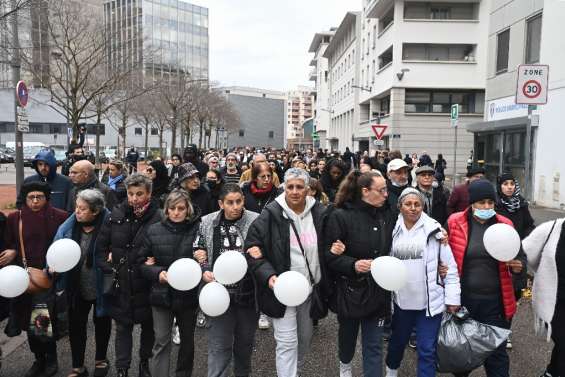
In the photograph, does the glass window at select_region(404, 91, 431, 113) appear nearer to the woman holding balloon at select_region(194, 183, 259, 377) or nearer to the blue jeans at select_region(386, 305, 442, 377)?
the blue jeans at select_region(386, 305, 442, 377)

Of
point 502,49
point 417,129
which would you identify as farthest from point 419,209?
point 417,129

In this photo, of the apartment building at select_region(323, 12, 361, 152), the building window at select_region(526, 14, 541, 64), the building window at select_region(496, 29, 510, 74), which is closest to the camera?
the building window at select_region(526, 14, 541, 64)

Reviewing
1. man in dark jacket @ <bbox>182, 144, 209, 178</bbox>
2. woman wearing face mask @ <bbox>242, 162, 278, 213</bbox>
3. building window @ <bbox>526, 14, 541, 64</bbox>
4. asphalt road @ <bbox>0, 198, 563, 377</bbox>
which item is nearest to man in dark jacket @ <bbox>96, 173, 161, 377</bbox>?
asphalt road @ <bbox>0, 198, 563, 377</bbox>

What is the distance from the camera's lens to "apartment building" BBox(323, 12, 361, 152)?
49.2m

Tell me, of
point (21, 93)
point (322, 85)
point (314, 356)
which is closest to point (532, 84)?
point (314, 356)

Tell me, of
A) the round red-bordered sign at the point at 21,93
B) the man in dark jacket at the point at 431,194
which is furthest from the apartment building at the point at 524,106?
the round red-bordered sign at the point at 21,93

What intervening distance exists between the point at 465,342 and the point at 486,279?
52 cm

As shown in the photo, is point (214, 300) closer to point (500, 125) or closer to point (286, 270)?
point (286, 270)

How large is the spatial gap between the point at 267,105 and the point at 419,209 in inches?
4501

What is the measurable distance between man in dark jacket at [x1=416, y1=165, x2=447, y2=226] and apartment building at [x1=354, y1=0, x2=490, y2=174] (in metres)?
27.9

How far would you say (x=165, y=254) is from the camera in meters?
3.67

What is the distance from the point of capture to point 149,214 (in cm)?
395

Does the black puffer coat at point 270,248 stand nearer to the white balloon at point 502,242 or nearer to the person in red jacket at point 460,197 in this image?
the white balloon at point 502,242

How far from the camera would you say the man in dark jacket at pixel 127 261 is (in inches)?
150
